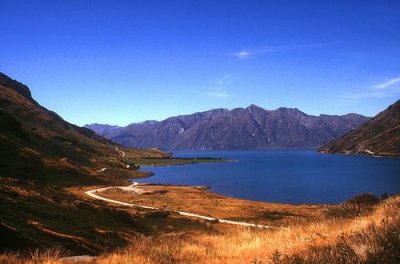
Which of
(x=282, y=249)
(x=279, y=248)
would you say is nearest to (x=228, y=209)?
(x=279, y=248)

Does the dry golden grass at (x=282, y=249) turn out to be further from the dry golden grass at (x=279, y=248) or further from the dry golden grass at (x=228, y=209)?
the dry golden grass at (x=228, y=209)

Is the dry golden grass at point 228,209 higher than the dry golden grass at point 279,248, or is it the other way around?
the dry golden grass at point 279,248

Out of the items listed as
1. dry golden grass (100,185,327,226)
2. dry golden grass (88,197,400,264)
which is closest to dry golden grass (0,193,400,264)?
dry golden grass (88,197,400,264)

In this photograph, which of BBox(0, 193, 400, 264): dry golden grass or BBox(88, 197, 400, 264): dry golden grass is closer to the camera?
BBox(0, 193, 400, 264): dry golden grass

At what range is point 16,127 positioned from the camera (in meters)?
127

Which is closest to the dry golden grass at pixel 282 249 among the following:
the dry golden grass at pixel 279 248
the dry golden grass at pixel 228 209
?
the dry golden grass at pixel 279 248

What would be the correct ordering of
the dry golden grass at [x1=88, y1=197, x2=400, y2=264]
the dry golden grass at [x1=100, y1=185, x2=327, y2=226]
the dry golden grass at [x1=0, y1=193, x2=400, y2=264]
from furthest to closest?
the dry golden grass at [x1=100, y1=185, x2=327, y2=226], the dry golden grass at [x1=88, y1=197, x2=400, y2=264], the dry golden grass at [x1=0, y1=193, x2=400, y2=264]

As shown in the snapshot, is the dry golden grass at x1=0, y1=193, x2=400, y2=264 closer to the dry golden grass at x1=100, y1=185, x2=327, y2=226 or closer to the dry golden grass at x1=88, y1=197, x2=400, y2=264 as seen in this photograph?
the dry golden grass at x1=88, y1=197, x2=400, y2=264

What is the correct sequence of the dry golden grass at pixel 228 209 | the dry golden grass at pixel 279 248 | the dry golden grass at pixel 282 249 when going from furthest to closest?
the dry golden grass at pixel 228 209 → the dry golden grass at pixel 279 248 → the dry golden grass at pixel 282 249

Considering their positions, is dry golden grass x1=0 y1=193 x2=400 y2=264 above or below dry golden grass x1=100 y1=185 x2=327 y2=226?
above

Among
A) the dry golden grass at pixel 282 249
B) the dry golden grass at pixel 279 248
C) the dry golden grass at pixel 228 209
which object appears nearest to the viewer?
the dry golden grass at pixel 282 249

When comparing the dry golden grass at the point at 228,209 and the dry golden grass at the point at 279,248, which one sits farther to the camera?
the dry golden grass at the point at 228,209

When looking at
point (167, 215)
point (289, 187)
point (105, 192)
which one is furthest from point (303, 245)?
point (289, 187)

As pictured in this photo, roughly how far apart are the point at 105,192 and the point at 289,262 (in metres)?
84.9
